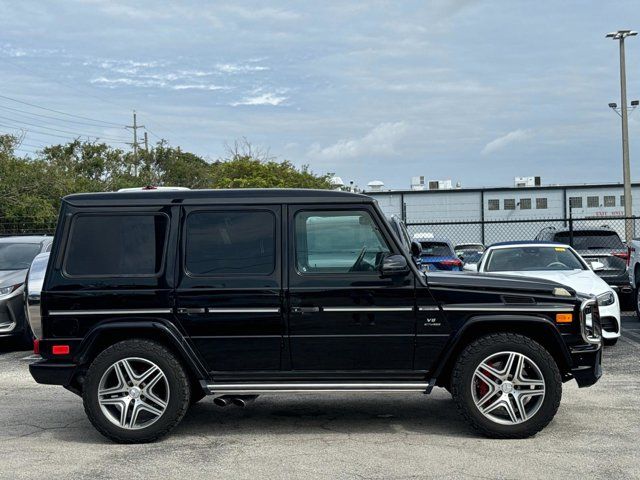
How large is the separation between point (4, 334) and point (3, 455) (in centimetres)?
553

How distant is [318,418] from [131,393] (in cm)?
177

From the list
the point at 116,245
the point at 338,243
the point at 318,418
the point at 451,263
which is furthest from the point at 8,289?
the point at 451,263

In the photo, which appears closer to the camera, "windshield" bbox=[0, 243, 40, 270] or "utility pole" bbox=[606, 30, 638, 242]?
"windshield" bbox=[0, 243, 40, 270]

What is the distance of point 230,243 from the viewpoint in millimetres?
6336

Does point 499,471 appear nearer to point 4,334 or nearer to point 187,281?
point 187,281

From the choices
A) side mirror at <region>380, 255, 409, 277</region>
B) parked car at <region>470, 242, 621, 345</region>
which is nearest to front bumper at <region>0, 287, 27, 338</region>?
parked car at <region>470, 242, 621, 345</region>

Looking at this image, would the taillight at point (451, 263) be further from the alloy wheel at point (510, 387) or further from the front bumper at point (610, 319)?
the alloy wheel at point (510, 387)

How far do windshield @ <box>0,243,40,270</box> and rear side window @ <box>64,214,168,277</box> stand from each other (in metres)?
6.14

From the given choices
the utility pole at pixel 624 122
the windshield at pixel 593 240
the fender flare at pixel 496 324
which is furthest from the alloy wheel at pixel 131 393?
the utility pole at pixel 624 122

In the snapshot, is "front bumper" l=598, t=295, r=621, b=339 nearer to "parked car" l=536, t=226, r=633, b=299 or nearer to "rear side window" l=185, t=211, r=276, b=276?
"parked car" l=536, t=226, r=633, b=299

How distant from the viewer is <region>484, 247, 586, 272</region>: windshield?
1130 cm

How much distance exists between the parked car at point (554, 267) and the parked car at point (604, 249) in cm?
255

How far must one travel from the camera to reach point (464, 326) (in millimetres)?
6105

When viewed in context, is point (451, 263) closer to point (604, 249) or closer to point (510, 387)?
point (604, 249)
